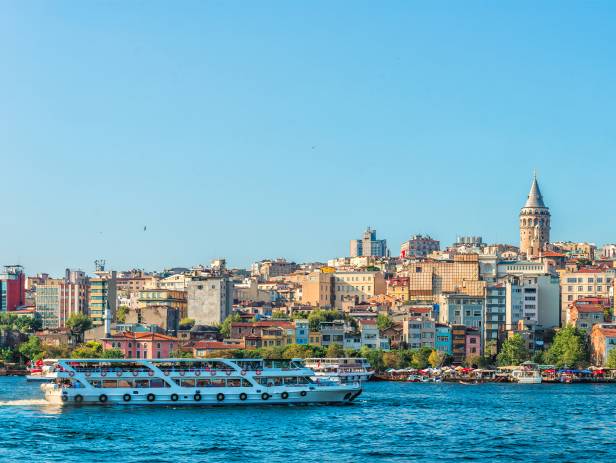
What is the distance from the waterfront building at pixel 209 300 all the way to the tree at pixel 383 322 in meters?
15.4

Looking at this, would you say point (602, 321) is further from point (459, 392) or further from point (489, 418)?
point (489, 418)

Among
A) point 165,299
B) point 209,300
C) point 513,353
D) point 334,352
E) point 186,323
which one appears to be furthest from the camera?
point 165,299

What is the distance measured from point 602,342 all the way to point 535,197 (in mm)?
69198

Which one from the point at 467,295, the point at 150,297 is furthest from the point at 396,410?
the point at 150,297

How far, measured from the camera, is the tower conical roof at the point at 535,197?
155250 mm

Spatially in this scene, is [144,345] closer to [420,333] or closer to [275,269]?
[420,333]

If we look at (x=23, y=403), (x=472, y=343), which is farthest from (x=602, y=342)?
(x=23, y=403)

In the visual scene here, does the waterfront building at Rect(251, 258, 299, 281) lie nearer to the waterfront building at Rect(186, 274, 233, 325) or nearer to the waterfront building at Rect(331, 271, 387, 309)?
the waterfront building at Rect(331, 271, 387, 309)

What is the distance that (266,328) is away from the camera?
9425 centimetres

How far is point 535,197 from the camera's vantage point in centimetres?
15625

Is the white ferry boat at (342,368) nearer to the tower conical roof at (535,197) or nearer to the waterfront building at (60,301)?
the waterfront building at (60,301)

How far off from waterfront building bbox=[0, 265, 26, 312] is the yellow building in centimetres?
1788

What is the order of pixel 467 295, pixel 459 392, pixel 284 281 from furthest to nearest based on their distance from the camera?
pixel 284 281 → pixel 467 295 → pixel 459 392

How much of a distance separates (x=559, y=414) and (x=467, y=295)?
145 ft
